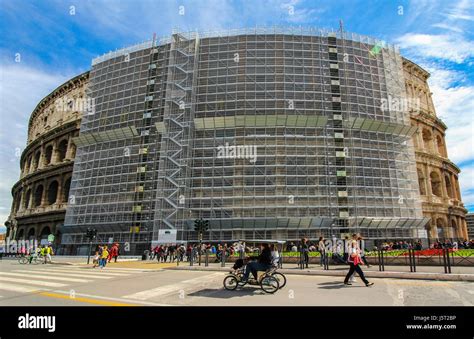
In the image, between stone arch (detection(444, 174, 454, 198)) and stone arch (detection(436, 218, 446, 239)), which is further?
stone arch (detection(444, 174, 454, 198))

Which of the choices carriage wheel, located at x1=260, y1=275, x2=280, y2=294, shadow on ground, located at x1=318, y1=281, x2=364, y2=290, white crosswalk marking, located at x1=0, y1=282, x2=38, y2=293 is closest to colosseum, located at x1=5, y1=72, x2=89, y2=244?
white crosswalk marking, located at x1=0, y1=282, x2=38, y2=293

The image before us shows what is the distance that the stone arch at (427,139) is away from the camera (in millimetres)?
41844

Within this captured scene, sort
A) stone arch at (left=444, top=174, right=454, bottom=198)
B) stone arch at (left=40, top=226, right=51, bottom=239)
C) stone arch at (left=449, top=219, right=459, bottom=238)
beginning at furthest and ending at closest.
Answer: stone arch at (left=444, top=174, right=454, bottom=198)
stone arch at (left=40, top=226, right=51, bottom=239)
stone arch at (left=449, top=219, right=459, bottom=238)

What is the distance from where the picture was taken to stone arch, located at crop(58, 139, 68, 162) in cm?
4422

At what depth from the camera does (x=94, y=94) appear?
3891 centimetres

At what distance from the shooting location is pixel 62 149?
44.8 m

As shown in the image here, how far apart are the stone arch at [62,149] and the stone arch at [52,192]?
3.56 m

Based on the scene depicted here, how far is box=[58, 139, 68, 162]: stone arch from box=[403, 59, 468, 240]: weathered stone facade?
48656 mm

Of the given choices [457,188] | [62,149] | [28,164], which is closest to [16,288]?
[62,149]

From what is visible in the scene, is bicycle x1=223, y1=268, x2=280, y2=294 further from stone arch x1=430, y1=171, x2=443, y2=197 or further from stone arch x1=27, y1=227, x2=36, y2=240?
stone arch x1=27, y1=227, x2=36, y2=240

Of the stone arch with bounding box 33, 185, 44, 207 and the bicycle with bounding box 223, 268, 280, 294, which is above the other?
the stone arch with bounding box 33, 185, 44, 207
